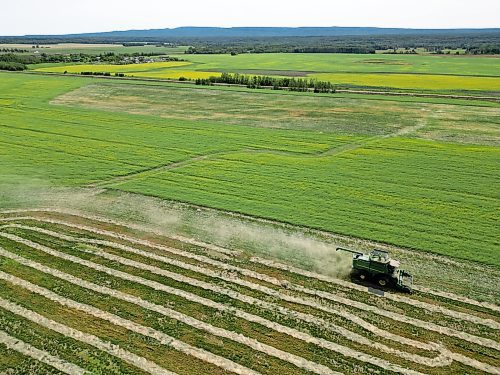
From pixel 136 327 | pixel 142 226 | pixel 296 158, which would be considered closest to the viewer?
pixel 136 327

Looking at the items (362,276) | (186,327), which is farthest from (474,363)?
(186,327)

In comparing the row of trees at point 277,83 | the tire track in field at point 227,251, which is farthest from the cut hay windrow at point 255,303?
the row of trees at point 277,83

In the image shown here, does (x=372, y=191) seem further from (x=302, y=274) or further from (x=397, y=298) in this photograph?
(x=397, y=298)

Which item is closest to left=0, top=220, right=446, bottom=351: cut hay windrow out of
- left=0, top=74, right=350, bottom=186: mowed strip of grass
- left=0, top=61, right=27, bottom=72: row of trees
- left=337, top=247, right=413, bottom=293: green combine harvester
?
left=337, top=247, right=413, bottom=293: green combine harvester

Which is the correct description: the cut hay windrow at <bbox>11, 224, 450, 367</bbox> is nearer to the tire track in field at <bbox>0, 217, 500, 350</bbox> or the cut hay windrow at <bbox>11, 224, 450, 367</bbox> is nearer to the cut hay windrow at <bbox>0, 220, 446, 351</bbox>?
the cut hay windrow at <bbox>0, 220, 446, 351</bbox>

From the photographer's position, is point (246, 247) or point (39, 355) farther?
point (246, 247)

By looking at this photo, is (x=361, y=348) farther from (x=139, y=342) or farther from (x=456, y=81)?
(x=456, y=81)

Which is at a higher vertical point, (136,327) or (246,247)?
(246,247)
